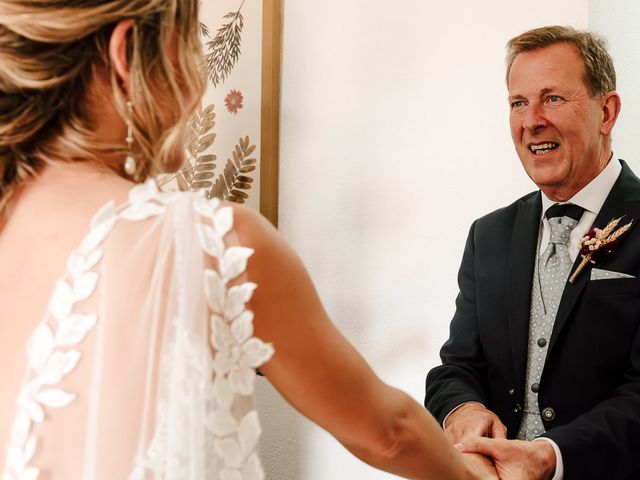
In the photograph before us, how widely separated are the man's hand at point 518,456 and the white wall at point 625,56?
1091 millimetres

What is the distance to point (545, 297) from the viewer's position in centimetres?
220

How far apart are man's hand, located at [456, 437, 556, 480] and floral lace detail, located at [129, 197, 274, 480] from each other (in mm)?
930

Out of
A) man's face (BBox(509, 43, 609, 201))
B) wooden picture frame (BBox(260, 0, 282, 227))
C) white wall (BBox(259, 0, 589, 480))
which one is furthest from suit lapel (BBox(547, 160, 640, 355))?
wooden picture frame (BBox(260, 0, 282, 227))

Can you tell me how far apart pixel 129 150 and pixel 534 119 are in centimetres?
149

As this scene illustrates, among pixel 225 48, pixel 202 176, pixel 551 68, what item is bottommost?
pixel 202 176

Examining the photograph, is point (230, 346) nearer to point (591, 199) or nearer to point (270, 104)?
point (591, 199)

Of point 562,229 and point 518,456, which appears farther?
point 562,229

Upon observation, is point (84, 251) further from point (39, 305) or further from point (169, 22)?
point (169, 22)

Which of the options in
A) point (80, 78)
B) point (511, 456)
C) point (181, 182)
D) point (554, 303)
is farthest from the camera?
point (181, 182)

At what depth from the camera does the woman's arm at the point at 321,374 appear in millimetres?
1053

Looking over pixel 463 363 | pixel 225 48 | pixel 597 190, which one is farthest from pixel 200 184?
pixel 597 190

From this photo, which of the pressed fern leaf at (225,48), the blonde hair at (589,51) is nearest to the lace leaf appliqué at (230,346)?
the blonde hair at (589,51)

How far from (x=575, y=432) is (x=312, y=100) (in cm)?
184

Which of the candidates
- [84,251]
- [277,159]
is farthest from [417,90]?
[84,251]
